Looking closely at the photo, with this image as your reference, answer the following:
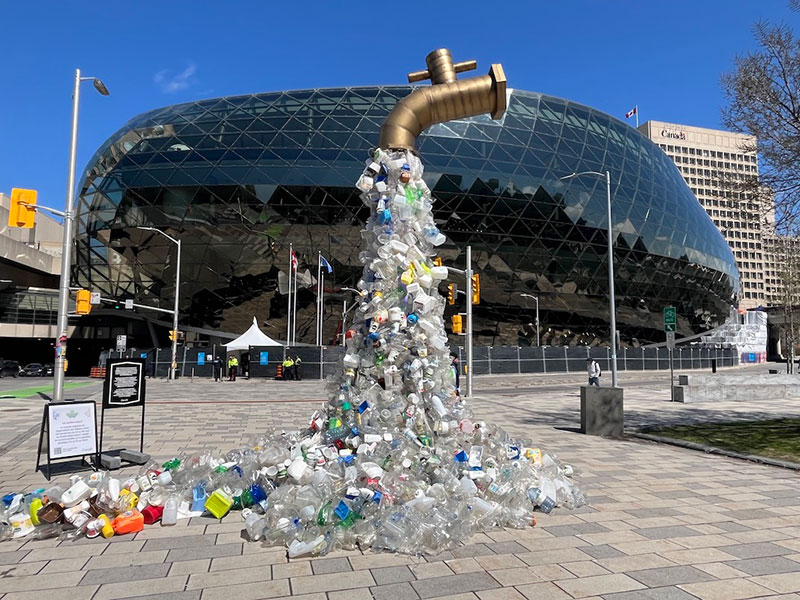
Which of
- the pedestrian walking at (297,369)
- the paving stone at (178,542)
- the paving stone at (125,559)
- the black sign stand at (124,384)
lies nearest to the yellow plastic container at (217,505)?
the paving stone at (178,542)

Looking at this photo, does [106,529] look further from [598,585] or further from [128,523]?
[598,585]

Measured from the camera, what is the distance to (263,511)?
593 centimetres

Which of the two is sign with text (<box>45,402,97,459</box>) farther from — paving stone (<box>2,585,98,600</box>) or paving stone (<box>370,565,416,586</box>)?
paving stone (<box>370,565,416,586</box>)

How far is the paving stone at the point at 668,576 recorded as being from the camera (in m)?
4.11

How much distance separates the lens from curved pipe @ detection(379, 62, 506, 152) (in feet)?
23.6

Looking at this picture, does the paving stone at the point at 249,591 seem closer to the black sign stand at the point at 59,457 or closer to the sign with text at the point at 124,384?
the black sign stand at the point at 59,457

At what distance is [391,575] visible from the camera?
170 inches

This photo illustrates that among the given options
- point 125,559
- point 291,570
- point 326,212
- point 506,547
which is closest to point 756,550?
point 506,547

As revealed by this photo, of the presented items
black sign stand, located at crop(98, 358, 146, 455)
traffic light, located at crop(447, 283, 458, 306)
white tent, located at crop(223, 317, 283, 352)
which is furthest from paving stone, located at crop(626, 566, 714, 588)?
white tent, located at crop(223, 317, 283, 352)

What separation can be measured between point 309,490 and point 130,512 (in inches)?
78.5

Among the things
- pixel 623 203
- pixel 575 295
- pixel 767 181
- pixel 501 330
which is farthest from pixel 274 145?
pixel 767 181

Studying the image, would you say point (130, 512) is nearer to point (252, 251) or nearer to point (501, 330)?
point (252, 251)

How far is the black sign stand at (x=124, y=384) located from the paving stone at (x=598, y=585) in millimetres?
7710

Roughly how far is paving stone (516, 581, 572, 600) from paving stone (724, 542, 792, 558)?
195 cm
